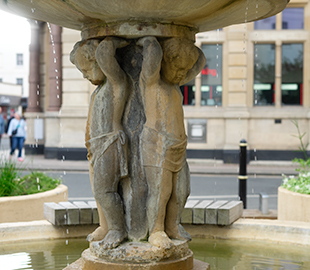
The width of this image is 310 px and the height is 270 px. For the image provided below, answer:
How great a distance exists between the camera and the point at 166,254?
312 centimetres

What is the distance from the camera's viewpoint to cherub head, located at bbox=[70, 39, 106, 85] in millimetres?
3363

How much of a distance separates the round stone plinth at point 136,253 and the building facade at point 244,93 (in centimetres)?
1302

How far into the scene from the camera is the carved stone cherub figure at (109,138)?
3.26 metres

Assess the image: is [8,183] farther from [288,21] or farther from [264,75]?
[288,21]

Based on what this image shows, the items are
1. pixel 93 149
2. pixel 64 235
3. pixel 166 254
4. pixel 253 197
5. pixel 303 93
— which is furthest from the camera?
pixel 303 93

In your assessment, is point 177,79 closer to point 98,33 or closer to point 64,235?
point 98,33

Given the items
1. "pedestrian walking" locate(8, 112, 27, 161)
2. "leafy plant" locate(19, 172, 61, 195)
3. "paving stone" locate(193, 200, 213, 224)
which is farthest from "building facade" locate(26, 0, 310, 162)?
"paving stone" locate(193, 200, 213, 224)

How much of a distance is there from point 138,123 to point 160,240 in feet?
2.87

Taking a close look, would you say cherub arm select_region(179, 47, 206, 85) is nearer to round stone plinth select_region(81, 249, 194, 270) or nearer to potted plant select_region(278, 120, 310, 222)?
round stone plinth select_region(81, 249, 194, 270)

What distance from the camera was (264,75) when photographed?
16.6 meters

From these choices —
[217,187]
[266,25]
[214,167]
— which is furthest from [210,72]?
[217,187]

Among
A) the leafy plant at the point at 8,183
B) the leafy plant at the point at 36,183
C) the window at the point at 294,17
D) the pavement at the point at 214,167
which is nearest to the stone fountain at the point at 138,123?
the leafy plant at the point at 8,183

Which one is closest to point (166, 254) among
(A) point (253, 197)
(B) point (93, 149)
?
(B) point (93, 149)

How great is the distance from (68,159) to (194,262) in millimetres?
14045
